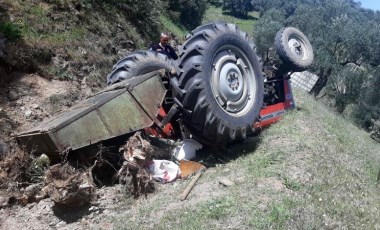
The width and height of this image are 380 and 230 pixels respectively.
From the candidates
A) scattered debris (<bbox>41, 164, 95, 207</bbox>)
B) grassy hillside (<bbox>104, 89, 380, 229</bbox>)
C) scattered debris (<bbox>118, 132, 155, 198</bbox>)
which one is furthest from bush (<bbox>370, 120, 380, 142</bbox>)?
scattered debris (<bbox>41, 164, 95, 207</bbox>)

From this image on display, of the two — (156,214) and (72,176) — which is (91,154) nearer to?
(72,176)

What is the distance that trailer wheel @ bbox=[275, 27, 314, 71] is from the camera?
780 centimetres

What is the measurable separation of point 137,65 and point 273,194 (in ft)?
9.23

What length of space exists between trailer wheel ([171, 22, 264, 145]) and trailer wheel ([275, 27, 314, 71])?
6.27 feet

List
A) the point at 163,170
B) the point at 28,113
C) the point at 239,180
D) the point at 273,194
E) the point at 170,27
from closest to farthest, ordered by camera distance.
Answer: the point at 273,194
the point at 239,180
the point at 163,170
the point at 28,113
the point at 170,27

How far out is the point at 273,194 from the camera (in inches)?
173

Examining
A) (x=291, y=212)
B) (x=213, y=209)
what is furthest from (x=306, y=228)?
(x=213, y=209)

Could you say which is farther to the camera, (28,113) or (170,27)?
(170,27)

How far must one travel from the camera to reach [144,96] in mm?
5000

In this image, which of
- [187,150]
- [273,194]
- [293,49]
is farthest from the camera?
[293,49]

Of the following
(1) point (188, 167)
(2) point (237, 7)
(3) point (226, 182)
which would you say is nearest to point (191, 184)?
(3) point (226, 182)

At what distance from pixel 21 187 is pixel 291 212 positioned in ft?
8.97

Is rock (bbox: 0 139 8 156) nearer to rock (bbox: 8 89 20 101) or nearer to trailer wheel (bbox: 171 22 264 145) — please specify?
rock (bbox: 8 89 20 101)

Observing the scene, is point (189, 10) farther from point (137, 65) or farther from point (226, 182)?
point (226, 182)
